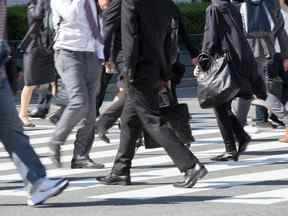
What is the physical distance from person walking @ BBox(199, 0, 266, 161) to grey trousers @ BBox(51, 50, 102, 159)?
1226 mm

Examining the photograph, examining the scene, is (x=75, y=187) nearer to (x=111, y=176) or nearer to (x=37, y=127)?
(x=111, y=176)

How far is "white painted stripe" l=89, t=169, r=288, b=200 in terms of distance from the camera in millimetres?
9898

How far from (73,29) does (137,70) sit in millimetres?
1553

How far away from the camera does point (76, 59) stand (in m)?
11.3

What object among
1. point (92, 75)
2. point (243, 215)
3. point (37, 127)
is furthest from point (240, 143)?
point (37, 127)

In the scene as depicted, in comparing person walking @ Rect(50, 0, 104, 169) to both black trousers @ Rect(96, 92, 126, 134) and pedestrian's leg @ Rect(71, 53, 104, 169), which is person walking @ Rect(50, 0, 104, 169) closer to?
pedestrian's leg @ Rect(71, 53, 104, 169)

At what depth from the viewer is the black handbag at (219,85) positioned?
482 inches

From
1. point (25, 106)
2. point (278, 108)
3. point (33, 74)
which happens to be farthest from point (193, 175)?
point (25, 106)

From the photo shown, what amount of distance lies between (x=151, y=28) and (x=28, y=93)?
7202 mm

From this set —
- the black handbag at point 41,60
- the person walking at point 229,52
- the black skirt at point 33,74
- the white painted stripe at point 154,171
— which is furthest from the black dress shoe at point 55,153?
the black skirt at point 33,74

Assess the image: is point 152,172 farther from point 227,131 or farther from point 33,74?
point 33,74

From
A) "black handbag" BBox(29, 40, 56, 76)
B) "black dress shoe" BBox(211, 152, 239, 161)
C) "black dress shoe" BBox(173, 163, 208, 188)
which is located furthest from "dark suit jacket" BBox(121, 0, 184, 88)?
"black handbag" BBox(29, 40, 56, 76)

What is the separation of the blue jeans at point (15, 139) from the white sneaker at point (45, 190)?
0.20 feet

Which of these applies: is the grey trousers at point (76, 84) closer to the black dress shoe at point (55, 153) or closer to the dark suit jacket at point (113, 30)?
the black dress shoe at point (55, 153)
